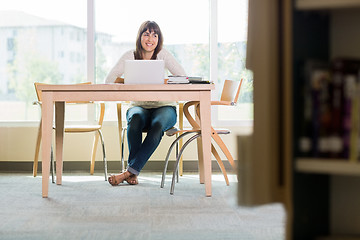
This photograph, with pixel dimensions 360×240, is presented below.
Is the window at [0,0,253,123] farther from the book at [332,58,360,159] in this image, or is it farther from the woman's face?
the book at [332,58,360,159]

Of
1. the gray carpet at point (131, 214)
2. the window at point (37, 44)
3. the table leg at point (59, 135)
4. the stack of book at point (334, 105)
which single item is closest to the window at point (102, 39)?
the window at point (37, 44)

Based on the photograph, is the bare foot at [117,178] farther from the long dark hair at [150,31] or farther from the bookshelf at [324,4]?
the bookshelf at [324,4]

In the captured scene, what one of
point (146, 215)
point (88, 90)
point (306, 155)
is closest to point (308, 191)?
point (306, 155)

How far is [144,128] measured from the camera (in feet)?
12.0

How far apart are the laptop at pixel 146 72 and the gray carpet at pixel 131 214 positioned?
0.72 metres

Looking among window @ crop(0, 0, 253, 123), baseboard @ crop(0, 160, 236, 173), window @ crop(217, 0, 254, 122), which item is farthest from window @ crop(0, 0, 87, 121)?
window @ crop(217, 0, 254, 122)

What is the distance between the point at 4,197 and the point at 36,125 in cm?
170

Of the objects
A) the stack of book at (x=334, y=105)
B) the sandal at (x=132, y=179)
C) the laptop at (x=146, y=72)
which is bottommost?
the sandal at (x=132, y=179)

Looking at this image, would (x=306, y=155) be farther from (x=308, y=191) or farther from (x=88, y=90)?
(x=88, y=90)

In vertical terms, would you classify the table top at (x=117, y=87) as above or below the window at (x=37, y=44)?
below

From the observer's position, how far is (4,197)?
3070mm

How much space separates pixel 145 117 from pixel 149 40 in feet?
2.17

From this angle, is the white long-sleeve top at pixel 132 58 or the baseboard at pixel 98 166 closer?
the white long-sleeve top at pixel 132 58

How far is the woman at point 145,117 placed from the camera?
3.50 meters
